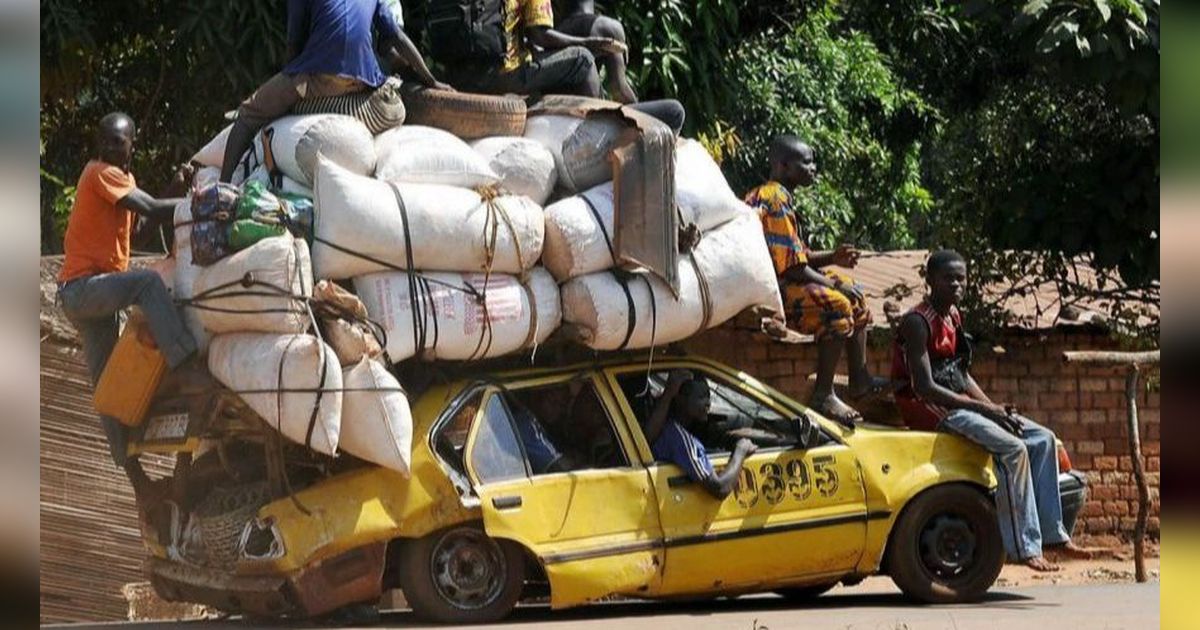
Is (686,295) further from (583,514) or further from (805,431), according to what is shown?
(583,514)

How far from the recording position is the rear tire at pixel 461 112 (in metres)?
7.99

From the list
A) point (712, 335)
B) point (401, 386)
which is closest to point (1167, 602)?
point (401, 386)

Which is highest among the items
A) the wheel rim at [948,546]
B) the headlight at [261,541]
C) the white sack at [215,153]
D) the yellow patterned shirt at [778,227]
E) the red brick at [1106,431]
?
the white sack at [215,153]

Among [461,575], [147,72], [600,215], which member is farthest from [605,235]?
[147,72]

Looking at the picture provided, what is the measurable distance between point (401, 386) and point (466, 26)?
6.10 ft

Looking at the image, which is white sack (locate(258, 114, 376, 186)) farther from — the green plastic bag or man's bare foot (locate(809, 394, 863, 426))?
man's bare foot (locate(809, 394, 863, 426))

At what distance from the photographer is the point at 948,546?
872cm

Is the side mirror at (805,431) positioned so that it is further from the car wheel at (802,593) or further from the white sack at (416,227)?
the white sack at (416,227)

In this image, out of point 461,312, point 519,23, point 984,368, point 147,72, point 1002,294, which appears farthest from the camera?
point 984,368

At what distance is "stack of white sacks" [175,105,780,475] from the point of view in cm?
723

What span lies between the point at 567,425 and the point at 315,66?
2013 millimetres

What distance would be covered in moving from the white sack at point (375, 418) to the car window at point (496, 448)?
0.41m

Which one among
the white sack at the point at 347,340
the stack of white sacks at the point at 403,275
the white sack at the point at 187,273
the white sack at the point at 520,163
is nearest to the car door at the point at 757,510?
the stack of white sacks at the point at 403,275

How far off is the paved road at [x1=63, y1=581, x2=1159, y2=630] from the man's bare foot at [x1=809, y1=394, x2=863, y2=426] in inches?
36.5
